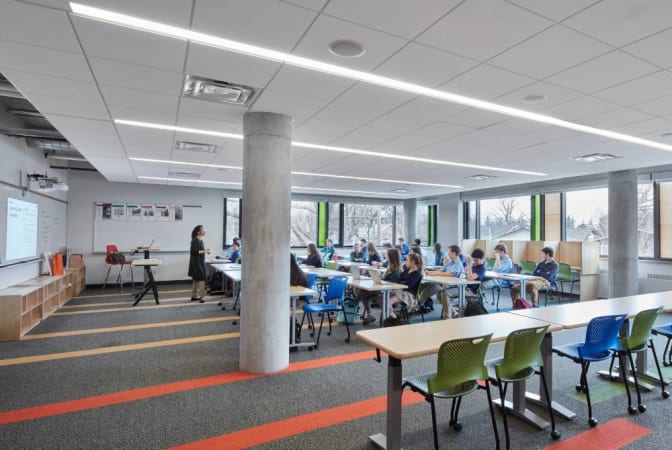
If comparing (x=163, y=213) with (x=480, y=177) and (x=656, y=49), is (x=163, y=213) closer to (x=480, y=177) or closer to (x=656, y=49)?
(x=480, y=177)

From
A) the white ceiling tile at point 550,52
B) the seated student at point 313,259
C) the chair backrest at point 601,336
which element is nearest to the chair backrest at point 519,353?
the chair backrest at point 601,336

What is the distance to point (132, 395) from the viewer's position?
11.2 feet

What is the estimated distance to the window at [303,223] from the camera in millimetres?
12727

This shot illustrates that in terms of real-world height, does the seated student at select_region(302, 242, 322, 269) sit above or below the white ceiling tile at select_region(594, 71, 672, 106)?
below

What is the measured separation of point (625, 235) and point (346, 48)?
25.4 ft

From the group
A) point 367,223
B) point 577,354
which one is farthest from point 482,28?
point 367,223

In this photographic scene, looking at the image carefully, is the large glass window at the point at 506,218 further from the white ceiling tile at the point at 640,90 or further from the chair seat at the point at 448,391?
the chair seat at the point at 448,391

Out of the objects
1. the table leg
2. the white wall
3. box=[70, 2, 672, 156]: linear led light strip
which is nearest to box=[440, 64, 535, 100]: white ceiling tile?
box=[70, 2, 672, 156]: linear led light strip

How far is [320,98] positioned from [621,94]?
280cm

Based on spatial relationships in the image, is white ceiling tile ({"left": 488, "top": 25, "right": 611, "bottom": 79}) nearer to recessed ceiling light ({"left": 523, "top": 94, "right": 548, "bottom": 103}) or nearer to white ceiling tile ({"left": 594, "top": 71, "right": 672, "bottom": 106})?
recessed ceiling light ({"left": 523, "top": 94, "right": 548, "bottom": 103})

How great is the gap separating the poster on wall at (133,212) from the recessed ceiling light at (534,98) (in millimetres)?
10028

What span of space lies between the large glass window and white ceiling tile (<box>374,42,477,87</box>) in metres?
8.88

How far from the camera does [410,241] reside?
14.1 metres

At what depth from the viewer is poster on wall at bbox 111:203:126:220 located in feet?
32.6
